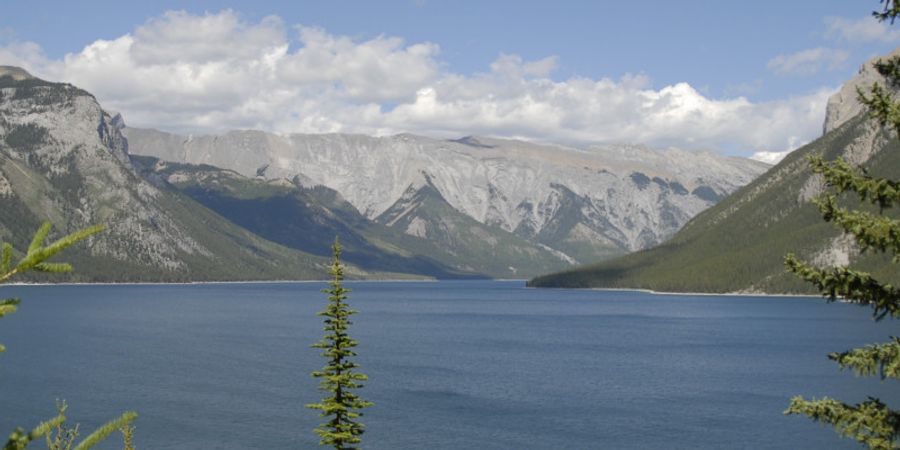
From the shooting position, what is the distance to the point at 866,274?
22.8 metres

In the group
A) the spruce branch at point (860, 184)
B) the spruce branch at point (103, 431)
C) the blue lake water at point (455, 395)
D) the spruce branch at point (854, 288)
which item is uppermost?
the spruce branch at point (860, 184)

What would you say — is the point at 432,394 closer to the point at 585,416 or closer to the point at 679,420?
the point at 585,416

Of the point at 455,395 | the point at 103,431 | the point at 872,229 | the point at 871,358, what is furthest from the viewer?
the point at 455,395

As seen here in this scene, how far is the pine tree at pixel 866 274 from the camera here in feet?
72.4

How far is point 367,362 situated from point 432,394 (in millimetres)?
40849

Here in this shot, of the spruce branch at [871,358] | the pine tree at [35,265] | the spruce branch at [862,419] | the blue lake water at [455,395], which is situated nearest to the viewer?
the pine tree at [35,265]

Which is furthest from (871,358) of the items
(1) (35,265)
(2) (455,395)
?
(2) (455,395)

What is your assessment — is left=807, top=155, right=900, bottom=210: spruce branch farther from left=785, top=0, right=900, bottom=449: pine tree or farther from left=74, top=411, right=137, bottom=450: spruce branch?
left=74, top=411, right=137, bottom=450: spruce branch

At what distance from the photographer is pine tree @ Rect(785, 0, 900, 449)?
2208 cm

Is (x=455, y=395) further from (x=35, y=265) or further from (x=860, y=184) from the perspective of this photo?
(x=35, y=265)

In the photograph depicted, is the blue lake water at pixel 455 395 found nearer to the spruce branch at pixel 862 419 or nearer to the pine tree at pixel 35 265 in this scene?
the spruce branch at pixel 862 419

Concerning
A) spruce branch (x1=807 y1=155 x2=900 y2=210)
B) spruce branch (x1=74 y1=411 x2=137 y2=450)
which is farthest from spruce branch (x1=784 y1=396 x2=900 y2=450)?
spruce branch (x1=74 y1=411 x2=137 y2=450)

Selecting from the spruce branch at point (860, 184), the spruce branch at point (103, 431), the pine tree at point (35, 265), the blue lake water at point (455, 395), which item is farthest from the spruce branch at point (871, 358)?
the blue lake water at point (455, 395)

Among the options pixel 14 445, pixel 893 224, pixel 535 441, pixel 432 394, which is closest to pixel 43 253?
pixel 14 445
